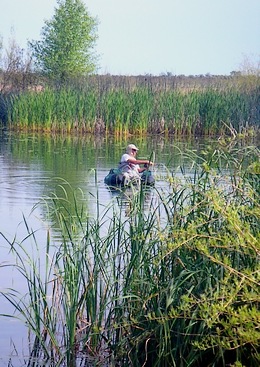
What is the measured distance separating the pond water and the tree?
55.1ft

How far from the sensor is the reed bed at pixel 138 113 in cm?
2662

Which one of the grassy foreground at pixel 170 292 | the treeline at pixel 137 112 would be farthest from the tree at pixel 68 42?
the grassy foreground at pixel 170 292

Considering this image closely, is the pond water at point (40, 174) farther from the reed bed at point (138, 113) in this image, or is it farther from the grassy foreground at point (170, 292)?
the reed bed at point (138, 113)

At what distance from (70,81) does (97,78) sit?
107 centimetres

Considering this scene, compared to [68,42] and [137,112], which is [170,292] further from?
[68,42]

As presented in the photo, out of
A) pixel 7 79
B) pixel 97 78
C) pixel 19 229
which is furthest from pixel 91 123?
pixel 19 229

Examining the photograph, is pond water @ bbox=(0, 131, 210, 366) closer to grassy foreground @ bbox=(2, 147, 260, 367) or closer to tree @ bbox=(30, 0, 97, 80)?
grassy foreground @ bbox=(2, 147, 260, 367)

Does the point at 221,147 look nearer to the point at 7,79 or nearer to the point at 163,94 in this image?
the point at 163,94

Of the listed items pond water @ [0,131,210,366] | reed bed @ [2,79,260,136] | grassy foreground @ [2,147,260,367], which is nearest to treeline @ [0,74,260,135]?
reed bed @ [2,79,260,136]

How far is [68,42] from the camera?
→ 148 feet

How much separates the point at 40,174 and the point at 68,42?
3018cm

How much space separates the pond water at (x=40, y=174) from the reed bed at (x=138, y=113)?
3.53 feet

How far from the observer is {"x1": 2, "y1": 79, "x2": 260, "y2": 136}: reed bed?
2662cm

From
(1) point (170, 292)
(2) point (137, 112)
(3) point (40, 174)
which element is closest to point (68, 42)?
(2) point (137, 112)
